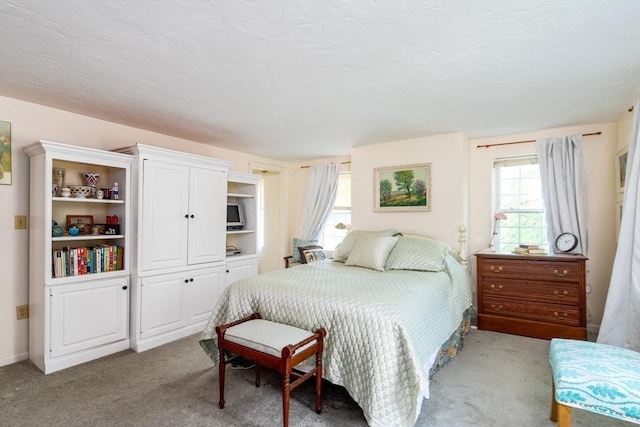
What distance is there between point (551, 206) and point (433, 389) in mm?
2480

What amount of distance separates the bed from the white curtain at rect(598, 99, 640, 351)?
1.09 metres

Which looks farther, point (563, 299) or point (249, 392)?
point (563, 299)

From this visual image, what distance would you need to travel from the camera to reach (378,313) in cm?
190

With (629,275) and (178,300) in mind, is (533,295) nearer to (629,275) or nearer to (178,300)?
(629,275)

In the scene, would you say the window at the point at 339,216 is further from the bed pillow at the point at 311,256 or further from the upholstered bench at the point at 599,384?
the upholstered bench at the point at 599,384

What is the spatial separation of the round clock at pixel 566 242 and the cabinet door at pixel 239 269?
3.61 meters

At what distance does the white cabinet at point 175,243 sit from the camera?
3016mm

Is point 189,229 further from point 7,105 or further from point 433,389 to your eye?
point 433,389

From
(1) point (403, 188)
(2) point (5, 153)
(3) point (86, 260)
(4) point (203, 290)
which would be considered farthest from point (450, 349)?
(2) point (5, 153)

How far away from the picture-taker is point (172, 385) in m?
2.35

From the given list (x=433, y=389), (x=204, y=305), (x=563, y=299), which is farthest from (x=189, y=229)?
(x=563, y=299)

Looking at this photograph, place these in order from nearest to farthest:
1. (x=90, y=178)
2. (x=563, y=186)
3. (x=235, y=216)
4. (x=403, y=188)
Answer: (x=90, y=178) < (x=563, y=186) < (x=403, y=188) < (x=235, y=216)

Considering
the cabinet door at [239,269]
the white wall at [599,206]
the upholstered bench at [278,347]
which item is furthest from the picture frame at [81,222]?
the white wall at [599,206]

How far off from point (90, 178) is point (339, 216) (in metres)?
3.27
